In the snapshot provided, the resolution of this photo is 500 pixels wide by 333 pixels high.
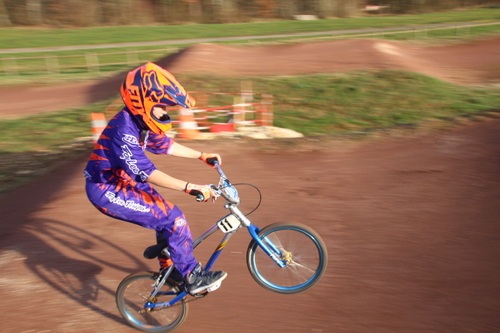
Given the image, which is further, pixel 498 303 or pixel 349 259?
pixel 349 259

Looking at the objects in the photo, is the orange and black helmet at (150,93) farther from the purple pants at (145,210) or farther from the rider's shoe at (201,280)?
the rider's shoe at (201,280)

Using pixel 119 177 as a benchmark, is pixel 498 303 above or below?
below

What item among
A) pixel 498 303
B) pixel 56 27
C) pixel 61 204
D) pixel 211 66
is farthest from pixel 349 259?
pixel 56 27

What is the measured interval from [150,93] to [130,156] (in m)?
0.57

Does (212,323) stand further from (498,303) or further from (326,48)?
(326,48)

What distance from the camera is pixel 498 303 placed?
4453 millimetres

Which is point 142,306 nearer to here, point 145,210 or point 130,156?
point 145,210

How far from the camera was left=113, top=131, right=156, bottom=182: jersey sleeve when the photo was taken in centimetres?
373

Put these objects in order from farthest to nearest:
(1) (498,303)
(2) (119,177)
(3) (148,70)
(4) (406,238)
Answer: (4) (406,238) → (1) (498,303) → (2) (119,177) → (3) (148,70)

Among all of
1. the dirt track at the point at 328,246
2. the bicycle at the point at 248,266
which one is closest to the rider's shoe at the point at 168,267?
the bicycle at the point at 248,266

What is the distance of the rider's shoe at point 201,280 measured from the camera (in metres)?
4.18

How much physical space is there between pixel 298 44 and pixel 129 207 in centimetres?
2350

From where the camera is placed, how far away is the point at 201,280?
13.8 ft

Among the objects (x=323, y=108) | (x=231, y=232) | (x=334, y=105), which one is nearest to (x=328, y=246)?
(x=231, y=232)
